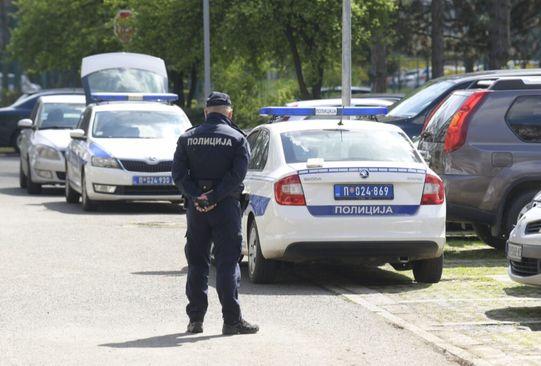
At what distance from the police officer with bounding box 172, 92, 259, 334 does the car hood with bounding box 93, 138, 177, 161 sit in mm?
10366

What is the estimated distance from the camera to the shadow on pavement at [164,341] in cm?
913

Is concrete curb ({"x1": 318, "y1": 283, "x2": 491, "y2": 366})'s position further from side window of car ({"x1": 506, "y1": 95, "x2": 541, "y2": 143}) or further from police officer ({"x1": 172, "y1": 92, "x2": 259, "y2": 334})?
side window of car ({"x1": 506, "y1": 95, "x2": 541, "y2": 143})

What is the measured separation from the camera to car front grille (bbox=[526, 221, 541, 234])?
10483mm

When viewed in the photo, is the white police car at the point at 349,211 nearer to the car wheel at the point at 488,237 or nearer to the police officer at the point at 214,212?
the police officer at the point at 214,212

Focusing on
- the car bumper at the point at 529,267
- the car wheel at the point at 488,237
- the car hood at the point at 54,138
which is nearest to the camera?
the car bumper at the point at 529,267

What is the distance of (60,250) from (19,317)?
4837 mm

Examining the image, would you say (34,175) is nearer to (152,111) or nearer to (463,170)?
(152,111)

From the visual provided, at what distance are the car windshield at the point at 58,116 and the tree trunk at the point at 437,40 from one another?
17.1 m

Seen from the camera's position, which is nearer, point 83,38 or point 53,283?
point 53,283

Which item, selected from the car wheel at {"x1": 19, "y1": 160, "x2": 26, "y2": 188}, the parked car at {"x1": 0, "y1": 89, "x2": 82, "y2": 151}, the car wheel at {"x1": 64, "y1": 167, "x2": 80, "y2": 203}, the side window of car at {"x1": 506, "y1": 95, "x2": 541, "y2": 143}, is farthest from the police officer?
the parked car at {"x1": 0, "y1": 89, "x2": 82, "y2": 151}

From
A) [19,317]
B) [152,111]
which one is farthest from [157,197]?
[19,317]

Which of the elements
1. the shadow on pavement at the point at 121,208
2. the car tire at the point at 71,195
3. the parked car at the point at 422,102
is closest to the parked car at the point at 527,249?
the parked car at the point at 422,102

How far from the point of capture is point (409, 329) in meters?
9.77

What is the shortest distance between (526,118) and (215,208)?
5.62m
